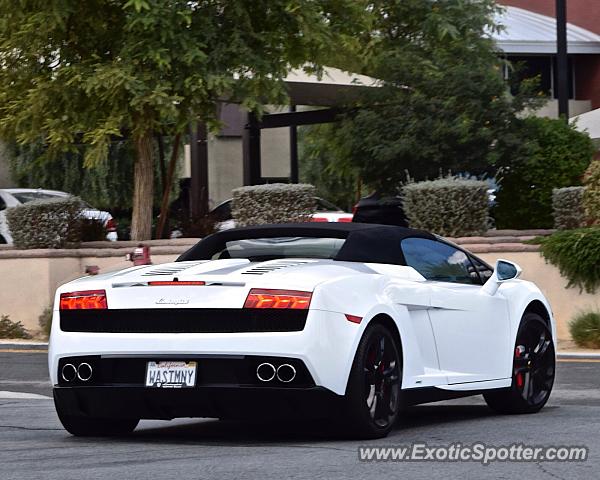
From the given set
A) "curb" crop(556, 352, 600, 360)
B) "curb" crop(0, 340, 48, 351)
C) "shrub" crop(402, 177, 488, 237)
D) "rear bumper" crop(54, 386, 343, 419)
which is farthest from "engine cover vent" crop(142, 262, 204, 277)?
"shrub" crop(402, 177, 488, 237)

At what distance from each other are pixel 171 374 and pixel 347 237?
1.67m

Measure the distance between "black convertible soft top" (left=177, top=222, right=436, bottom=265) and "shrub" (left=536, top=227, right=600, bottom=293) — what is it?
29.2 feet

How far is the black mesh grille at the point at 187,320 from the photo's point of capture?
27.6 feet

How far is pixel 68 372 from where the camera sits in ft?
29.3

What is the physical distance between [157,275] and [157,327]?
39 cm

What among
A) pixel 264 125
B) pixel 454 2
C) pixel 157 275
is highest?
pixel 454 2

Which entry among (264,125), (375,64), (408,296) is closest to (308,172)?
(264,125)

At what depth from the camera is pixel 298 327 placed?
8.39 m

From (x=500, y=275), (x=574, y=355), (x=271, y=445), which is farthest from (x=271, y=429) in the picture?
(x=574, y=355)

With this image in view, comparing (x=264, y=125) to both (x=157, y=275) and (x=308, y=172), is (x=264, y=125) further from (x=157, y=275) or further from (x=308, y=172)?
(x=308, y=172)

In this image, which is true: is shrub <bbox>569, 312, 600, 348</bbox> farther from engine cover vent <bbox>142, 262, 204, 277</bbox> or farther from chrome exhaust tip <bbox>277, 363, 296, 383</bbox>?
chrome exhaust tip <bbox>277, 363, 296, 383</bbox>

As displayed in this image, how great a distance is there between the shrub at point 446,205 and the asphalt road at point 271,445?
27.2 ft

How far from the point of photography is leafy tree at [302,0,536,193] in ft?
80.8

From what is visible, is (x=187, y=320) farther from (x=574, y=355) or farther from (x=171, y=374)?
(x=574, y=355)
